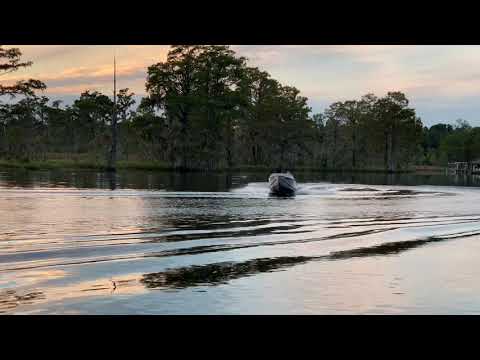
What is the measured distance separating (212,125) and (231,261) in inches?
2413

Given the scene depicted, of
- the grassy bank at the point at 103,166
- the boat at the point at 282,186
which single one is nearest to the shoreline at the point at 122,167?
the grassy bank at the point at 103,166

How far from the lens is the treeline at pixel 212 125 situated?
69438mm

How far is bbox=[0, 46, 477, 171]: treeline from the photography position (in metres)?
69.4

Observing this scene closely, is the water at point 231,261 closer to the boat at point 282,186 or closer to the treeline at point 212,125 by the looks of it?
the boat at point 282,186

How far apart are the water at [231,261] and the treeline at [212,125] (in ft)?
140

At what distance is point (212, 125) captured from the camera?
235 ft

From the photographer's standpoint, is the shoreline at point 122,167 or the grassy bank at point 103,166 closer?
the shoreline at point 122,167

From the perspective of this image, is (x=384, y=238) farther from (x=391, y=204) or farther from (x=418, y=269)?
(x=391, y=204)

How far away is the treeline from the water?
140ft

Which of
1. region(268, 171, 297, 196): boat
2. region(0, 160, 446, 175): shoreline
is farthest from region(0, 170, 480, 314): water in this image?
region(0, 160, 446, 175): shoreline

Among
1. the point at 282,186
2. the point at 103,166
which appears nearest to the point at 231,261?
the point at 282,186

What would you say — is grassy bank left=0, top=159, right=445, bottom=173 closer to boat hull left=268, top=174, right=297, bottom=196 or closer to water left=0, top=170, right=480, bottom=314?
boat hull left=268, top=174, right=297, bottom=196

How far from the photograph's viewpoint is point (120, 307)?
23.8ft
